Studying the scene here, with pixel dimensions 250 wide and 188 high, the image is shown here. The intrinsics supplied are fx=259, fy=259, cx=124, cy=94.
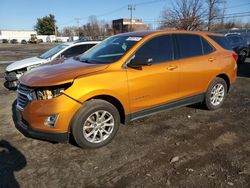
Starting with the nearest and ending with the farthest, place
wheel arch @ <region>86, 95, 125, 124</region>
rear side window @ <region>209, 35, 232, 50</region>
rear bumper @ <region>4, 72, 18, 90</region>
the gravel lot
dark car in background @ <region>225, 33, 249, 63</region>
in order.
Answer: the gravel lot → wheel arch @ <region>86, 95, 125, 124</region> → rear side window @ <region>209, 35, 232, 50</region> → rear bumper @ <region>4, 72, 18, 90</region> → dark car in background @ <region>225, 33, 249, 63</region>

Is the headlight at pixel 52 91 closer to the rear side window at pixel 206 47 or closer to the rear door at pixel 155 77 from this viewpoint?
the rear door at pixel 155 77

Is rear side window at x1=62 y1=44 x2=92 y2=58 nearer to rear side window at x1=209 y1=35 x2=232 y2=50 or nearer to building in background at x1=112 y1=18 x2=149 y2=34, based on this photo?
rear side window at x1=209 y1=35 x2=232 y2=50

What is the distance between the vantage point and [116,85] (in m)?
4.19

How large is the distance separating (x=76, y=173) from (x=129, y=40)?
261 cm

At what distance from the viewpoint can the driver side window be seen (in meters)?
4.59

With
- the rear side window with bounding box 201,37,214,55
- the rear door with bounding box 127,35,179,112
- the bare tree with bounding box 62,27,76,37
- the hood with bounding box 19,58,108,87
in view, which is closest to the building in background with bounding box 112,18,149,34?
the bare tree with bounding box 62,27,76,37

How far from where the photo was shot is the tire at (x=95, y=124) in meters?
3.94

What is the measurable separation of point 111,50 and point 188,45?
64.2 inches

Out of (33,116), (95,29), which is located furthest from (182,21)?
(95,29)

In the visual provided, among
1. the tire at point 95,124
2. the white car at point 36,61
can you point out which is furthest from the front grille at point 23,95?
the white car at point 36,61

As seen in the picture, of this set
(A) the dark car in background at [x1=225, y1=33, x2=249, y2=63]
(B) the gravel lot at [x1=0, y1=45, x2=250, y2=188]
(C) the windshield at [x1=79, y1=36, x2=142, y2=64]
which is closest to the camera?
(B) the gravel lot at [x1=0, y1=45, x2=250, y2=188]

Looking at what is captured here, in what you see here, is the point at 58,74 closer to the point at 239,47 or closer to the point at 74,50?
the point at 74,50

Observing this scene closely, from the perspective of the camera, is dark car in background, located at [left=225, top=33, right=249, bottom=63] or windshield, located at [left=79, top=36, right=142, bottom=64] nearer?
windshield, located at [left=79, top=36, right=142, bottom=64]

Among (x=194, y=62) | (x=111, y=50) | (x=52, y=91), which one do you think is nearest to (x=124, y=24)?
(x=194, y=62)
